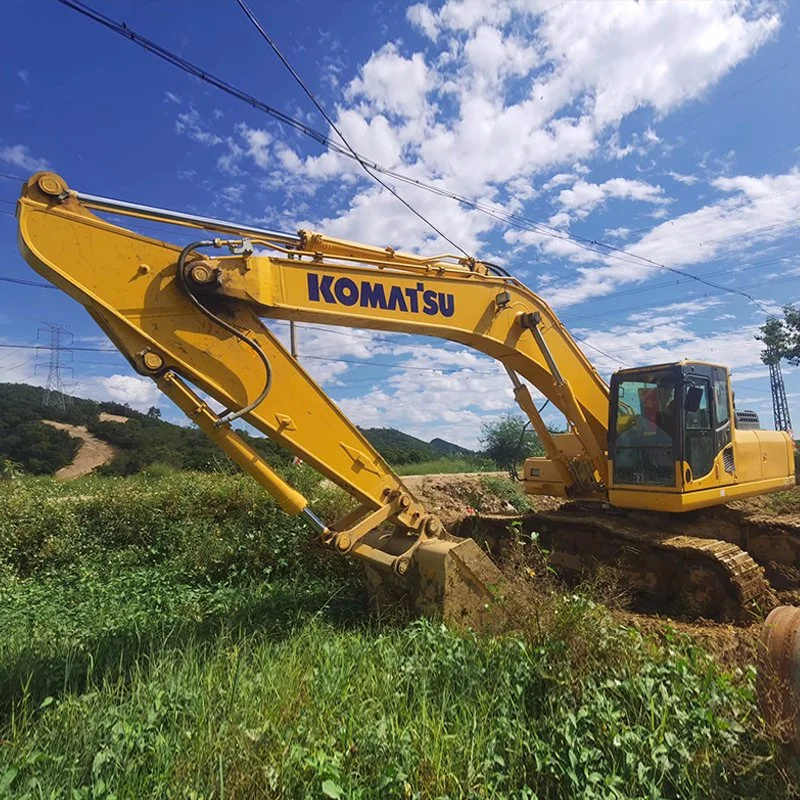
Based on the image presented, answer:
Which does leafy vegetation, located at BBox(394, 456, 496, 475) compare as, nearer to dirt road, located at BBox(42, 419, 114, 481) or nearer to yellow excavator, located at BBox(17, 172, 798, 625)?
yellow excavator, located at BBox(17, 172, 798, 625)

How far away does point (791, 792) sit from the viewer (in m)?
2.70

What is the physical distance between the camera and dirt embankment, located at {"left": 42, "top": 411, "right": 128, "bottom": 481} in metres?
27.5

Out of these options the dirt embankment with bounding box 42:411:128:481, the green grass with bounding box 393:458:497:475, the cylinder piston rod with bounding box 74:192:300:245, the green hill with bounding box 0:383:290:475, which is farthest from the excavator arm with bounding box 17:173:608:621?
the dirt embankment with bounding box 42:411:128:481

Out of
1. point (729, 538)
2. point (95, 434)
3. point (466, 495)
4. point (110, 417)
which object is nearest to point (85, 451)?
point (95, 434)

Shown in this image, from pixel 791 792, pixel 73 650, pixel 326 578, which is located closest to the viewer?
pixel 791 792

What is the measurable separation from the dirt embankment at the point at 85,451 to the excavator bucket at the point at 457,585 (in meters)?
25.7

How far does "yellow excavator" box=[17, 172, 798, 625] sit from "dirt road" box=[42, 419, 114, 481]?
2527 centimetres

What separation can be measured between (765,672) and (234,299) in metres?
4.19

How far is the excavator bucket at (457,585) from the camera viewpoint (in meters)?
4.77

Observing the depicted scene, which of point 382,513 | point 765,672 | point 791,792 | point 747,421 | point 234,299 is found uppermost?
point 234,299

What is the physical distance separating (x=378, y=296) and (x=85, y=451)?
29386 millimetres

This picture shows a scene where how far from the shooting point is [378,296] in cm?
536

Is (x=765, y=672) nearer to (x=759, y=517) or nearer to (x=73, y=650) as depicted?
(x=73, y=650)

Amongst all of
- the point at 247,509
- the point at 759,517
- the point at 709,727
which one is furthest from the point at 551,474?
the point at 709,727
